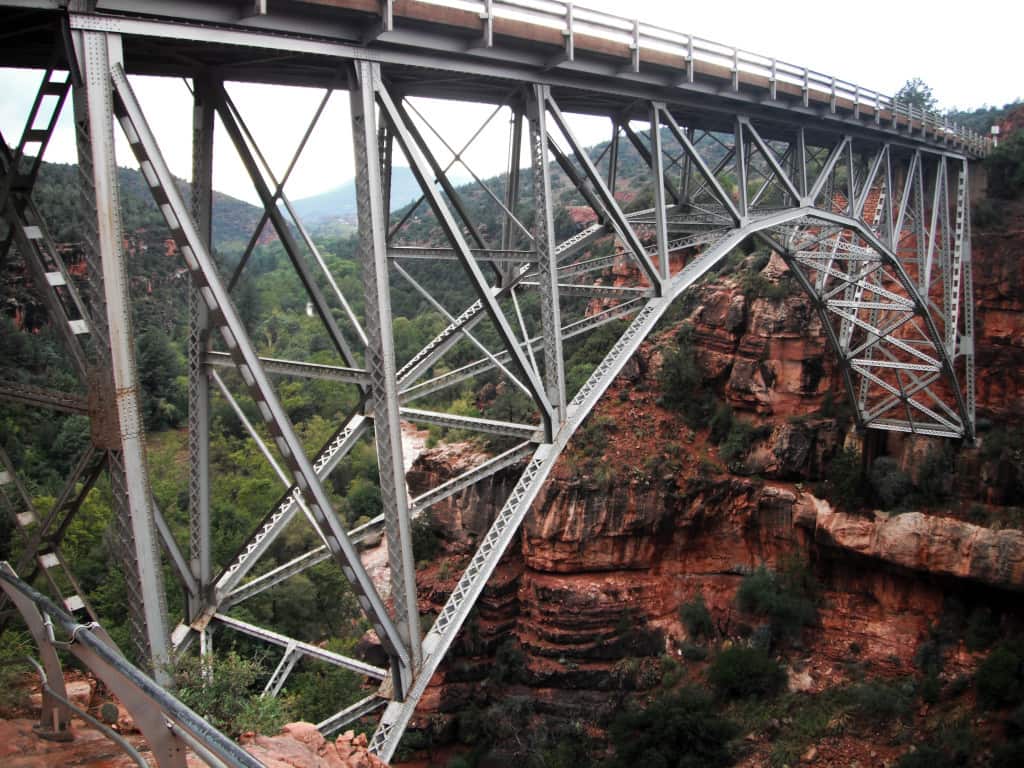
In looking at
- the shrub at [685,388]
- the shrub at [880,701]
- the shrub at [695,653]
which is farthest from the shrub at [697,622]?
the shrub at [685,388]

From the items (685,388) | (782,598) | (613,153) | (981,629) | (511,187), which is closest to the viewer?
(511,187)

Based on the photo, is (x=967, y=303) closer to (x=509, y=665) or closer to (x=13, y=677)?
(x=509, y=665)

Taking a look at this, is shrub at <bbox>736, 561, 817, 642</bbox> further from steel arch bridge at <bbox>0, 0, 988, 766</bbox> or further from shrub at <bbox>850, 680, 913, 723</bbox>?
steel arch bridge at <bbox>0, 0, 988, 766</bbox>

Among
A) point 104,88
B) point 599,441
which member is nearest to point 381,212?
point 104,88

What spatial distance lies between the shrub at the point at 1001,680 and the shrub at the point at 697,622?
575 centimetres

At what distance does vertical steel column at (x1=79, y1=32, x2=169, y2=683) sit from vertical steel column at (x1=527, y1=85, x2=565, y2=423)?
13.6 feet

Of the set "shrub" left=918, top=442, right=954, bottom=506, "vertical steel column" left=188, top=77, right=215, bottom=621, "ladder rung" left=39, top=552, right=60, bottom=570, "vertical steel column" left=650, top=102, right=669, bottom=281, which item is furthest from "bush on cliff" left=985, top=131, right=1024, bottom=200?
"ladder rung" left=39, top=552, right=60, bottom=570

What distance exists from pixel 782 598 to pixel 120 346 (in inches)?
711

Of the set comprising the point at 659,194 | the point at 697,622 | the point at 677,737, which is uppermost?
the point at 659,194

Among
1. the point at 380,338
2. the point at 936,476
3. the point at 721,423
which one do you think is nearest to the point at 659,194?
the point at 380,338

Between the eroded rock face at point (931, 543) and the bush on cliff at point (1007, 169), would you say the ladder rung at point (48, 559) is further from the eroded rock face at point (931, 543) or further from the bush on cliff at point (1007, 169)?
the bush on cliff at point (1007, 169)

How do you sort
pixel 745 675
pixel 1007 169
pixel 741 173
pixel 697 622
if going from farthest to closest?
pixel 1007 169 < pixel 697 622 < pixel 745 675 < pixel 741 173

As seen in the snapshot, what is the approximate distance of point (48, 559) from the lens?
5848 mm

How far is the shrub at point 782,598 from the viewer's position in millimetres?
20062
